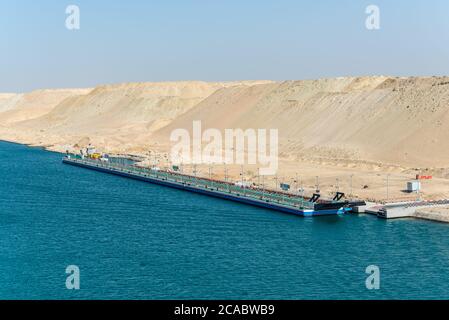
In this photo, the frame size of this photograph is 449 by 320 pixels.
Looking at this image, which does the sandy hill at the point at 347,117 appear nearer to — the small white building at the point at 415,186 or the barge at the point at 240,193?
the small white building at the point at 415,186

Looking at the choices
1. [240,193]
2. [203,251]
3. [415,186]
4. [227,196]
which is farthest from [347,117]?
[203,251]

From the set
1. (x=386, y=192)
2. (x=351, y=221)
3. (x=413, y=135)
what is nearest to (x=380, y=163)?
(x=413, y=135)

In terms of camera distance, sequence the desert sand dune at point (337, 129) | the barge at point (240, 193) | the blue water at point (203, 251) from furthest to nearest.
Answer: the desert sand dune at point (337, 129), the barge at point (240, 193), the blue water at point (203, 251)

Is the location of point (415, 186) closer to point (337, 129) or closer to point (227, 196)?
point (227, 196)

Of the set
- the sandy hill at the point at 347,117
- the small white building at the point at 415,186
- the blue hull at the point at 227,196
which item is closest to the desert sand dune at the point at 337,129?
the sandy hill at the point at 347,117

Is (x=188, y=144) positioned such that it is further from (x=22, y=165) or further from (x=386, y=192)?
(x=386, y=192)

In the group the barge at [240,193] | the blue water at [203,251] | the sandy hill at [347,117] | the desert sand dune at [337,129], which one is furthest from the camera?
the sandy hill at [347,117]
